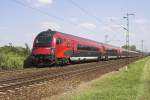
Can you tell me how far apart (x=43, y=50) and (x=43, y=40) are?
46.9 inches

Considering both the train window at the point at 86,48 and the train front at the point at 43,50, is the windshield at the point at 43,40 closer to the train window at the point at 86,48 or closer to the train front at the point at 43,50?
the train front at the point at 43,50

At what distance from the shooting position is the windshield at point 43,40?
30641 millimetres

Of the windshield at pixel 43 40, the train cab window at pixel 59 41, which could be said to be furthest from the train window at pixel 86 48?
the windshield at pixel 43 40

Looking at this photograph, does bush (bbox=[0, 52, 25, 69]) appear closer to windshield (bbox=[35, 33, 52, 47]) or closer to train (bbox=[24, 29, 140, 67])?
train (bbox=[24, 29, 140, 67])

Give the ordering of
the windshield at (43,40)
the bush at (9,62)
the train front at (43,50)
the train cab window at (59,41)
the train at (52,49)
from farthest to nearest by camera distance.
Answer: the train cab window at (59,41), the windshield at (43,40), the train at (52,49), the train front at (43,50), the bush at (9,62)

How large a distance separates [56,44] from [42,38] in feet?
4.98

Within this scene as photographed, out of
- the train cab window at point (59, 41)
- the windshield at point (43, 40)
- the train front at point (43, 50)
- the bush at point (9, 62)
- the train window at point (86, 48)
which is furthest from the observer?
the train window at point (86, 48)

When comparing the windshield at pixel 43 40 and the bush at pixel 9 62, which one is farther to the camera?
the windshield at pixel 43 40

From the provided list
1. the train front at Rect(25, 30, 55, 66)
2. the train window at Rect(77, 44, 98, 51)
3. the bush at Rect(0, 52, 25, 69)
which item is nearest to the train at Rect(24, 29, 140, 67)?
the train front at Rect(25, 30, 55, 66)

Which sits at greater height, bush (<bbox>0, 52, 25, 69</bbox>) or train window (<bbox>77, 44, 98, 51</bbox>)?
train window (<bbox>77, 44, 98, 51</bbox>)

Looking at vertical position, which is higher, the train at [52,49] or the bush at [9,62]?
the train at [52,49]

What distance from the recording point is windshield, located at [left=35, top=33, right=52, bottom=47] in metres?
30.6

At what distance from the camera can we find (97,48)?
168ft

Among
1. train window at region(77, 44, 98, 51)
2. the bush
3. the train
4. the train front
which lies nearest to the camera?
the bush
